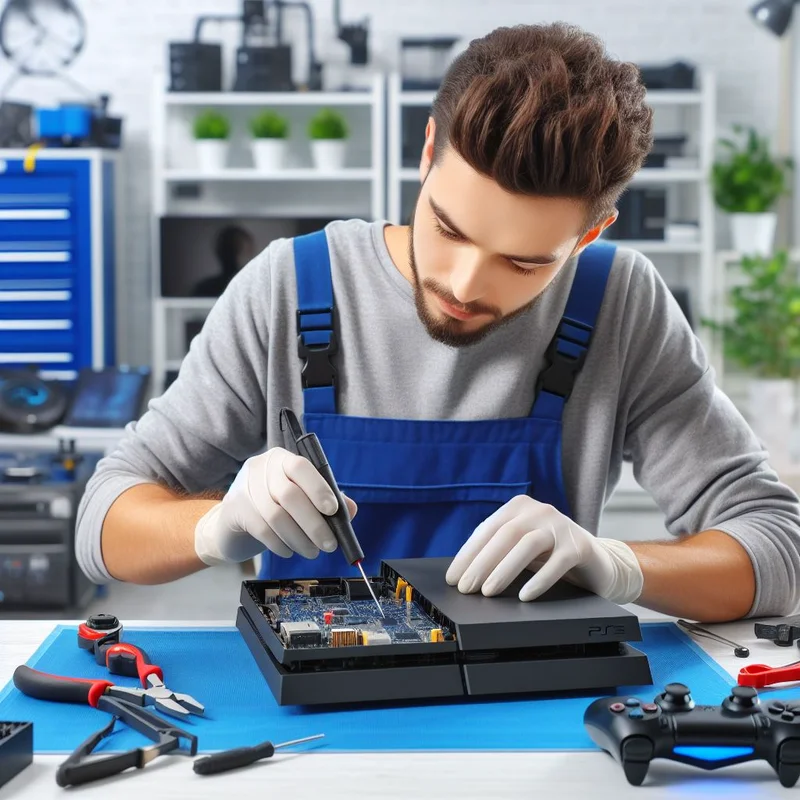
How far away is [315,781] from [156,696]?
0.58 ft

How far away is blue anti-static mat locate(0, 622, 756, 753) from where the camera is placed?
32.3 inches

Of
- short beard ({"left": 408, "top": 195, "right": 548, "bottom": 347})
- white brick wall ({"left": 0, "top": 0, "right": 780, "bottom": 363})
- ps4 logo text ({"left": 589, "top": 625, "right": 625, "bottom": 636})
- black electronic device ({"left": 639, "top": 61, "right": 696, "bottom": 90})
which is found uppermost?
white brick wall ({"left": 0, "top": 0, "right": 780, "bottom": 363})

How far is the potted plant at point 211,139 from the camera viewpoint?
415 centimetres

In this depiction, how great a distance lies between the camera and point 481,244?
1183 millimetres

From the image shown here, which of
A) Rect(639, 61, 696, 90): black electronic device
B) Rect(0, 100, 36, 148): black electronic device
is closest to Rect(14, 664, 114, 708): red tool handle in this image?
Rect(0, 100, 36, 148): black electronic device

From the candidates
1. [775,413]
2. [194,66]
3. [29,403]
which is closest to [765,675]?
[775,413]

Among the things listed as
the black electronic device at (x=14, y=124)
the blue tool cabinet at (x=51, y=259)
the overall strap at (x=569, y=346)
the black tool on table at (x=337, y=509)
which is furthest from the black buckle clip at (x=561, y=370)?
the black electronic device at (x=14, y=124)

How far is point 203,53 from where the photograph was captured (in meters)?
4.12

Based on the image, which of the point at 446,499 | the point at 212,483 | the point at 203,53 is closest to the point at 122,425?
the point at 203,53

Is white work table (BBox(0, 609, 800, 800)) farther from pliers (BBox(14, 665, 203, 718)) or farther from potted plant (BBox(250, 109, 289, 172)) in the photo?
potted plant (BBox(250, 109, 289, 172))

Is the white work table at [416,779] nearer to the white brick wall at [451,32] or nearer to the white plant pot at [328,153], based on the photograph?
the white plant pot at [328,153]

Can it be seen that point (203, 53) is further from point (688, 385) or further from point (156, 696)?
Result: point (156, 696)

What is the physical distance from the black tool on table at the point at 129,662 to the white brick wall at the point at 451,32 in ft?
11.9

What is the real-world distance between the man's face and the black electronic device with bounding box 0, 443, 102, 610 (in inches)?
92.6
